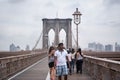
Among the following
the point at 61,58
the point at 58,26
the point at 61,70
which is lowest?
the point at 61,70

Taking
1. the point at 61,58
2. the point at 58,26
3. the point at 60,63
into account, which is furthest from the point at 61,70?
the point at 58,26

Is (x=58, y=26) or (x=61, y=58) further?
(x=58, y=26)

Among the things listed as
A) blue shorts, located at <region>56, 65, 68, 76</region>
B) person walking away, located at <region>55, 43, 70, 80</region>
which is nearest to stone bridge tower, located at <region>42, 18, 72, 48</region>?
person walking away, located at <region>55, 43, 70, 80</region>

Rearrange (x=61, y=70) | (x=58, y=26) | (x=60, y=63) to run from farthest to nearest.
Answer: (x=58, y=26)
(x=60, y=63)
(x=61, y=70)

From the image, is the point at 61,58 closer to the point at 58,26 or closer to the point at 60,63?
the point at 60,63

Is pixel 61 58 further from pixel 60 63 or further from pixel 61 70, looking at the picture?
pixel 61 70

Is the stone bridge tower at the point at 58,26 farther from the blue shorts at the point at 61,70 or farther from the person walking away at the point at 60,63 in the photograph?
the blue shorts at the point at 61,70

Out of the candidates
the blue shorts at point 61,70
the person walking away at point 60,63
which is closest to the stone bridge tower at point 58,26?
the person walking away at point 60,63

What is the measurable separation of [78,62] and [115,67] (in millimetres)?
10057

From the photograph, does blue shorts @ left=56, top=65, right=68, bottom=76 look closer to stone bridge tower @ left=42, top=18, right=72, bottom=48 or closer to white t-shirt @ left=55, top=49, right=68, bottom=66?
white t-shirt @ left=55, top=49, right=68, bottom=66

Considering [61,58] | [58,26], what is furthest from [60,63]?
[58,26]

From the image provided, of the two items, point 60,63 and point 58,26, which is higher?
point 58,26

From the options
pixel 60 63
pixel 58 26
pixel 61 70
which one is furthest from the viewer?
pixel 58 26

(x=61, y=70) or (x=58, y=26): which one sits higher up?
(x=58, y=26)
